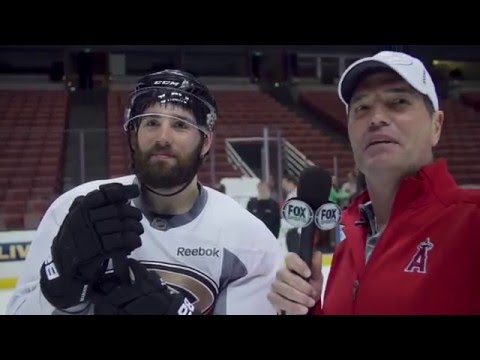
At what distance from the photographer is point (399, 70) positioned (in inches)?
37.1

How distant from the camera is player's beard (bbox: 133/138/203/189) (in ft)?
3.53

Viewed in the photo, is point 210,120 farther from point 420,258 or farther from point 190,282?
point 420,258

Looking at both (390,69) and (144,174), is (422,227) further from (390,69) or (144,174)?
(144,174)

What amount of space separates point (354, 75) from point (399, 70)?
0.29 feet

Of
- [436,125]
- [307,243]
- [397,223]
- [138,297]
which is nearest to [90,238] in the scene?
[138,297]

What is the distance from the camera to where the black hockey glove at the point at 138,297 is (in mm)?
933

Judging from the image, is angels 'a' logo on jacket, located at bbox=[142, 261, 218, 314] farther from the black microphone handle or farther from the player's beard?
the black microphone handle

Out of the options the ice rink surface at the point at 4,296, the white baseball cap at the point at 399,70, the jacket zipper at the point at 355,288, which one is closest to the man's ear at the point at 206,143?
the white baseball cap at the point at 399,70

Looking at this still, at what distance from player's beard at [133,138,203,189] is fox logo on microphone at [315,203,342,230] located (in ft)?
1.17

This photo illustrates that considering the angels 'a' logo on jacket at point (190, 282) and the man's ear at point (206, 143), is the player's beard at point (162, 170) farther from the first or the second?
the angels 'a' logo on jacket at point (190, 282)

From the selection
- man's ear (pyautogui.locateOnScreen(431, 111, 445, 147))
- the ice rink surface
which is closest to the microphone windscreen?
man's ear (pyautogui.locateOnScreen(431, 111, 445, 147))

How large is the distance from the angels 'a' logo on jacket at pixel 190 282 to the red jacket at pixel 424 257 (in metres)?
0.23

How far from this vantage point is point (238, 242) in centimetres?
112
